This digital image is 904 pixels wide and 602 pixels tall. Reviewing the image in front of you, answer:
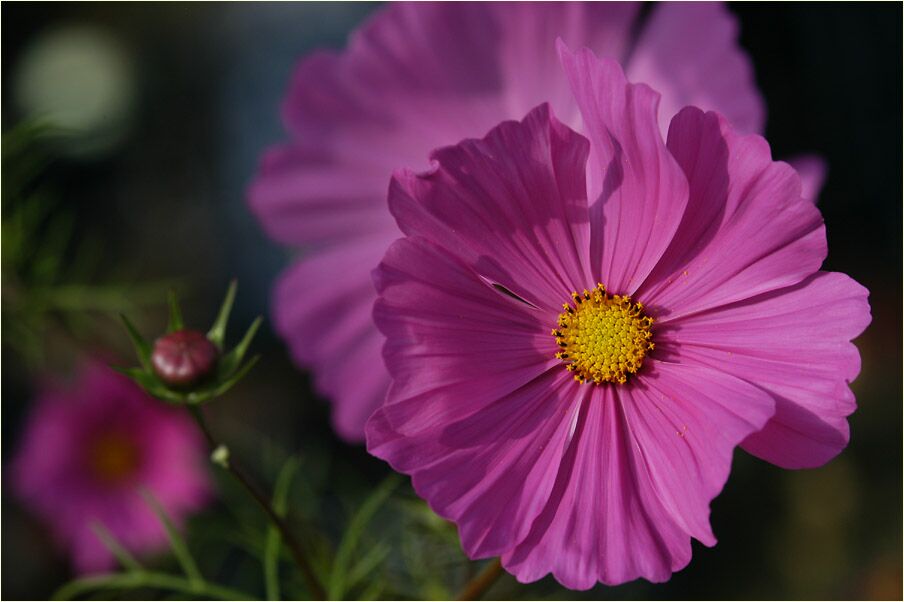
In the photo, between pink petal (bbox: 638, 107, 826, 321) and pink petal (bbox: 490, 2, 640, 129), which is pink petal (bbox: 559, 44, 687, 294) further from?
pink petal (bbox: 490, 2, 640, 129)

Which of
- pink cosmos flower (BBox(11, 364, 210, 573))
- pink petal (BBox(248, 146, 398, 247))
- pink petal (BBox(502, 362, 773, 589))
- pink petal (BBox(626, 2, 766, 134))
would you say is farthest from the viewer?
pink cosmos flower (BBox(11, 364, 210, 573))

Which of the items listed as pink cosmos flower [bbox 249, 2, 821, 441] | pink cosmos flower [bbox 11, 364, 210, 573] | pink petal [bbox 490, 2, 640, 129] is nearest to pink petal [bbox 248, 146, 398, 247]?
pink cosmos flower [bbox 249, 2, 821, 441]

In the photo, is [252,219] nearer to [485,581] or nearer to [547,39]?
[547,39]

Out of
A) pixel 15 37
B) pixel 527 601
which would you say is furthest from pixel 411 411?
pixel 15 37

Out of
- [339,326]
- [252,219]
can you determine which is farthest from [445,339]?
[252,219]

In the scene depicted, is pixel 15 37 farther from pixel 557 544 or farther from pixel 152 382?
pixel 557 544
